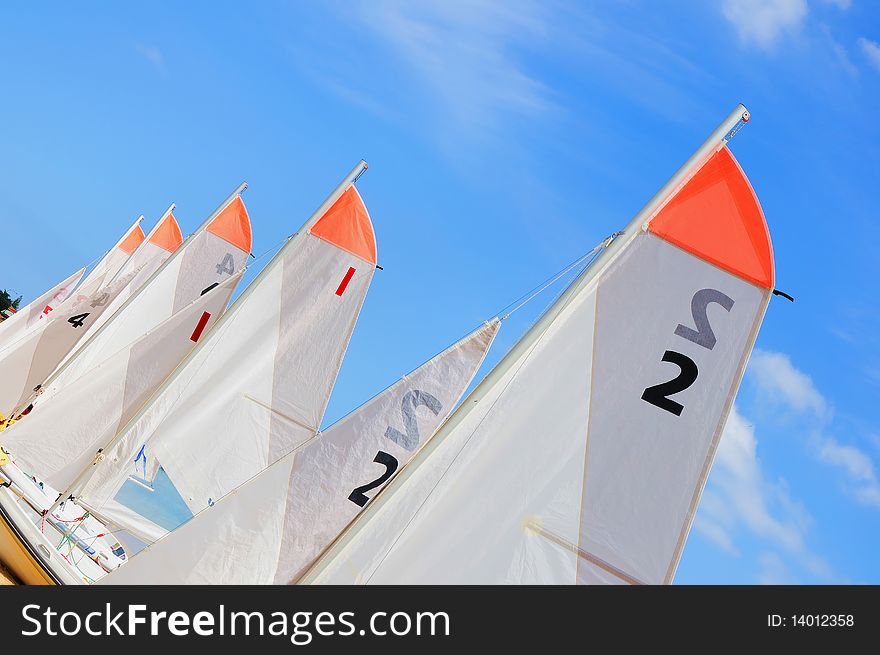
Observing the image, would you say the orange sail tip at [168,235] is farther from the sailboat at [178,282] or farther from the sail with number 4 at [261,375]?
the sail with number 4 at [261,375]

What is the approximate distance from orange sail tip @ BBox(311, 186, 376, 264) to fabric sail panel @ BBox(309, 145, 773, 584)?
23.4 ft

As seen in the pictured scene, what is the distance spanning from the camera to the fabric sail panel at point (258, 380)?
10.7 m

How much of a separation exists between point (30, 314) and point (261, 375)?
31.9 ft

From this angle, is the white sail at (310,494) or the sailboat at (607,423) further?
the white sail at (310,494)

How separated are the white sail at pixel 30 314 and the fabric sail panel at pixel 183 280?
3188mm

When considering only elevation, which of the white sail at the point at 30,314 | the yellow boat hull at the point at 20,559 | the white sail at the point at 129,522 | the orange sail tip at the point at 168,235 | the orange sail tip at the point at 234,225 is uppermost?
the orange sail tip at the point at 168,235

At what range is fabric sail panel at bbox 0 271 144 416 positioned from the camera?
46.5 ft

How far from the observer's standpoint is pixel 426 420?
894 centimetres

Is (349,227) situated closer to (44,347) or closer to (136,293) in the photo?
(136,293)

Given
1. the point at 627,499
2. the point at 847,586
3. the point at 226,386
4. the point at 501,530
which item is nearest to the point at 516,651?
the point at 501,530

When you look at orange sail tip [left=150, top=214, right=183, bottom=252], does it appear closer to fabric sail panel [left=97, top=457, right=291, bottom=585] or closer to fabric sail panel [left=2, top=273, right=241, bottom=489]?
fabric sail panel [left=2, top=273, right=241, bottom=489]

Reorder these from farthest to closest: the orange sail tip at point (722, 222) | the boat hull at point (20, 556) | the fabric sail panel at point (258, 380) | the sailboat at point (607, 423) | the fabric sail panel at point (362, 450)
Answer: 1. the fabric sail panel at point (258, 380)
2. the boat hull at point (20, 556)
3. the fabric sail panel at point (362, 450)
4. the orange sail tip at point (722, 222)
5. the sailboat at point (607, 423)

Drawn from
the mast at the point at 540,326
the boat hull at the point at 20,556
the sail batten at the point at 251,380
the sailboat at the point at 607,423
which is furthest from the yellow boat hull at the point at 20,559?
the sailboat at the point at 607,423

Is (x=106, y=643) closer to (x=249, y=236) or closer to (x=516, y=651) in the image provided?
(x=516, y=651)
